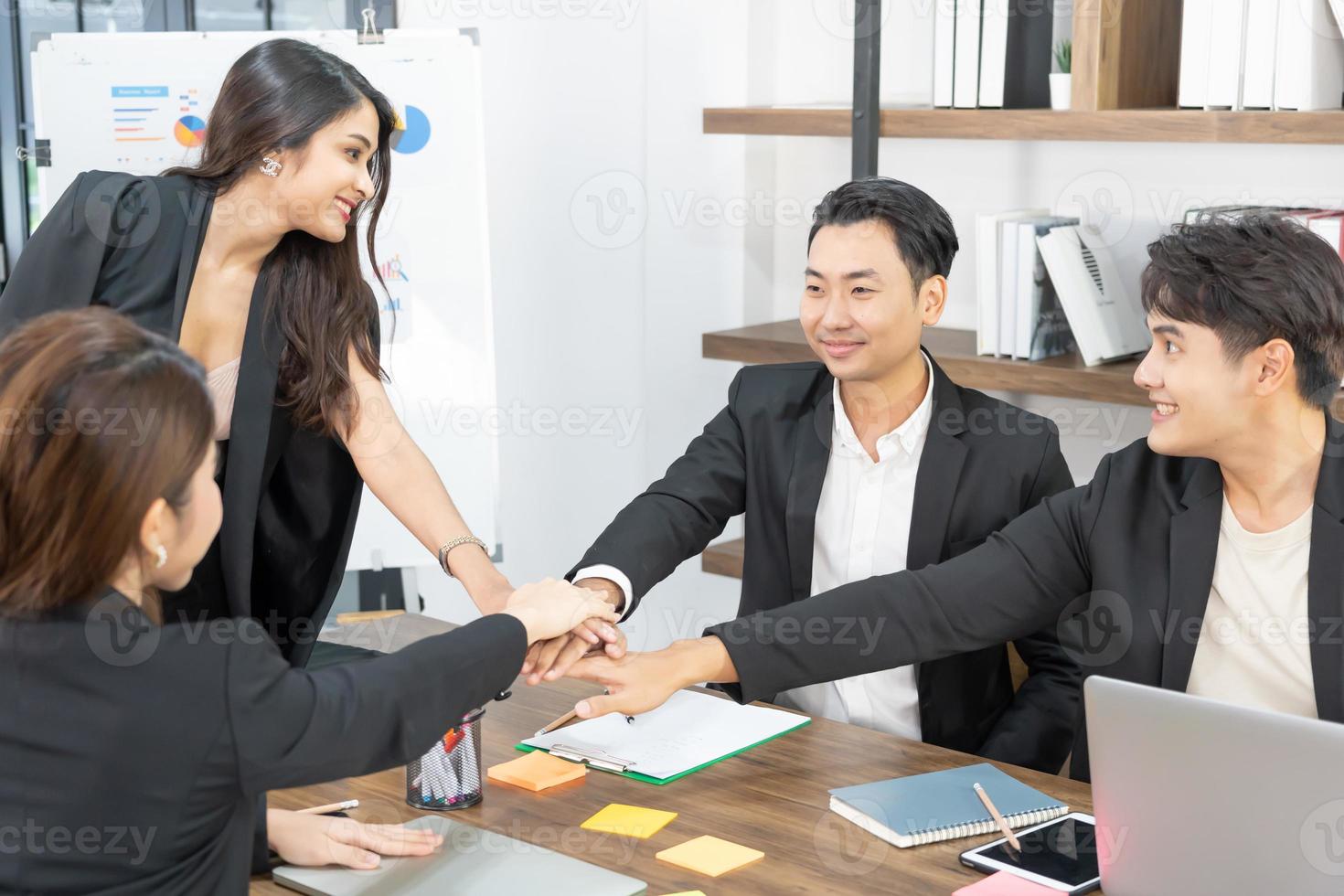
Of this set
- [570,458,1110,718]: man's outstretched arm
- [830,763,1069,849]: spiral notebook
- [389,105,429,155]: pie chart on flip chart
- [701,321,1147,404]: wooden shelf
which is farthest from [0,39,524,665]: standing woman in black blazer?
[701,321,1147,404]: wooden shelf

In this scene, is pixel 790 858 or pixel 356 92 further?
pixel 356 92

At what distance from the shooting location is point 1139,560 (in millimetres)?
1798

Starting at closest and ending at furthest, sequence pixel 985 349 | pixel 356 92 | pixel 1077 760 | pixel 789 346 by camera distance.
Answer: pixel 1077 760, pixel 356 92, pixel 985 349, pixel 789 346

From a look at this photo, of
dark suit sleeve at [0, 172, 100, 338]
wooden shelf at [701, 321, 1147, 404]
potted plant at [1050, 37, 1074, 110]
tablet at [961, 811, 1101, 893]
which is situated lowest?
tablet at [961, 811, 1101, 893]

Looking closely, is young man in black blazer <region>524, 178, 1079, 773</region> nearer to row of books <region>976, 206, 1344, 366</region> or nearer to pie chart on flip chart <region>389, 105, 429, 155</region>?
row of books <region>976, 206, 1344, 366</region>

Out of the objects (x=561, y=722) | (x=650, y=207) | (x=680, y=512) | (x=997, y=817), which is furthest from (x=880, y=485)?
(x=650, y=207)

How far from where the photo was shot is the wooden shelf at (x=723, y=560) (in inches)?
128

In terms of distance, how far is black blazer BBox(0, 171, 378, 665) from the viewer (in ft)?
6.63

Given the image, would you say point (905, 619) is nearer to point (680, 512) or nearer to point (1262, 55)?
point (680, 512)

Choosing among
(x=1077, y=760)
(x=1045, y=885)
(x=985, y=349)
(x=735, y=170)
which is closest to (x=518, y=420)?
(x=735, y=170)

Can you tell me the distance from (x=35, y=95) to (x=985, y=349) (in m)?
1.98

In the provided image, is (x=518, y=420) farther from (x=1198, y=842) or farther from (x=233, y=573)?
(x=1198, y=842)

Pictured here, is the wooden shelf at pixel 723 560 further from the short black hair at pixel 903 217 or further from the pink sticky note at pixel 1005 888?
the pink sticky note at pixel 1005 888

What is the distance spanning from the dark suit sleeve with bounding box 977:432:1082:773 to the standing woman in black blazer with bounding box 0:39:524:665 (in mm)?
769
